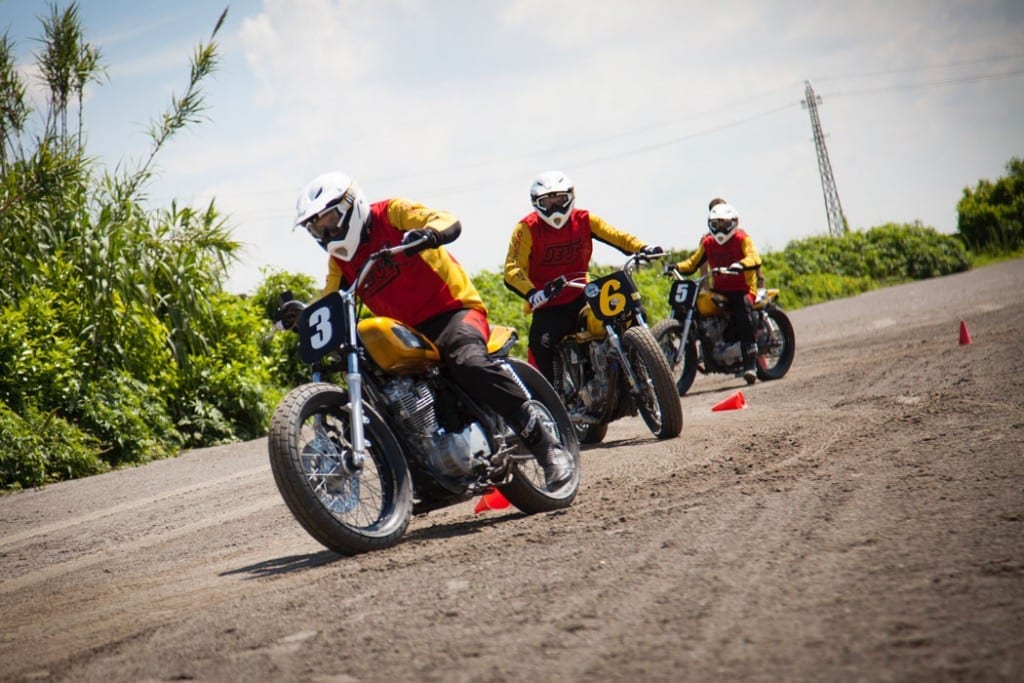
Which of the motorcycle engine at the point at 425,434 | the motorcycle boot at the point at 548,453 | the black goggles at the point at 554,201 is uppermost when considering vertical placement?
the black goggles at the point at 554,201

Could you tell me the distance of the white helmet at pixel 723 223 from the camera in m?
14.2

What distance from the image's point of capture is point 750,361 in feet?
45.8

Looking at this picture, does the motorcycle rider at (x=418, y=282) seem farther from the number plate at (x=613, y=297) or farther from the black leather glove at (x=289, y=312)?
the number plate at (x=613, y=297)

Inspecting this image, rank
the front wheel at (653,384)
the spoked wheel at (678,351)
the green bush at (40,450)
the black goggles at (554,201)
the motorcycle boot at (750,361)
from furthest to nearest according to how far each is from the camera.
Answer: the motorcycle boot at (750,361) < the spoked wheel at (678,351) < the green bush at (40,450) < the black goggles at (554,201) < the front wheel at (653,384)

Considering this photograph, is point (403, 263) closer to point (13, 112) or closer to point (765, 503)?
point (765, 503)

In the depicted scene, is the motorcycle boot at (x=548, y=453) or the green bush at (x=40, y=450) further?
the green bush at (x=40, y=450)

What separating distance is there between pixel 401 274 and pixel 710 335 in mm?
8581

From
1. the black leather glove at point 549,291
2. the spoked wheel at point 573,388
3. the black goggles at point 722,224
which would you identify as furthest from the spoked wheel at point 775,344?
the black leather glove at point 549,291

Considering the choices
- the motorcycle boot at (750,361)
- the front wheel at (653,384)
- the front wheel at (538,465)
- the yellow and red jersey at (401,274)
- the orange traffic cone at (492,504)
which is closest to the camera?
the yellow and red jersey at (401,274)

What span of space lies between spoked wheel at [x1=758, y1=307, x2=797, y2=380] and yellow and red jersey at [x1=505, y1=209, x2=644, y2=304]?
17.1ft

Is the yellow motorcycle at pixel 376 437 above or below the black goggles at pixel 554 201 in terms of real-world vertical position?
below

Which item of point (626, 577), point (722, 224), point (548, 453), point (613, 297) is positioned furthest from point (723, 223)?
point (626, 577)

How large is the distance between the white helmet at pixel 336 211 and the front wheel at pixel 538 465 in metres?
1.19

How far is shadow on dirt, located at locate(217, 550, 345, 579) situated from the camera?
5570 mm
